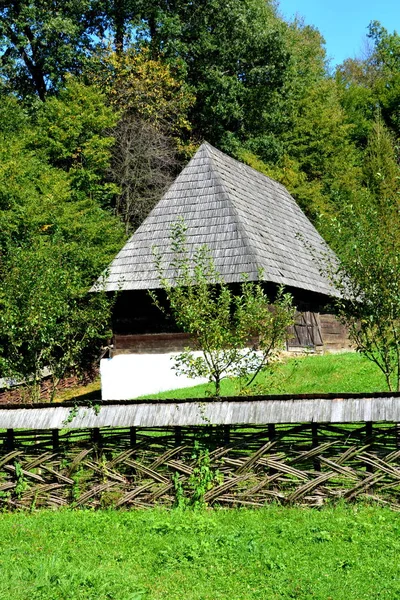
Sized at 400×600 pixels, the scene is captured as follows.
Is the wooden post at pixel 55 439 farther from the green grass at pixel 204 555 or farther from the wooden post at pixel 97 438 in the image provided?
the green grass at pixel 204 555

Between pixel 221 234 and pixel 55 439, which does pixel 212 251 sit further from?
pixel 55 439

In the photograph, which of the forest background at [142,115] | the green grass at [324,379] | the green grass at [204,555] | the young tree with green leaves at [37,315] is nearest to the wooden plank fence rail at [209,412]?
the green grass at [204,555]

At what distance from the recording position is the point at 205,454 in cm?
629

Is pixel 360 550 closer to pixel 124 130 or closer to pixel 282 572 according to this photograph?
pixel 282 572

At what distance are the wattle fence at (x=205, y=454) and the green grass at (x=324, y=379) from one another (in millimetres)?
4646

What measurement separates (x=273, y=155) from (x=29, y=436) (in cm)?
2499

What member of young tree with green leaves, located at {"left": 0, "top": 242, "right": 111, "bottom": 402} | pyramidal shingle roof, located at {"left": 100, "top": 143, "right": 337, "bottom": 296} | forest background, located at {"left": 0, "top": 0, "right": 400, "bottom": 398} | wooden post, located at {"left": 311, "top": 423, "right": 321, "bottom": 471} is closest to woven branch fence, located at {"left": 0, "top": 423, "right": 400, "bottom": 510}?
wooden post, located at {"left": 311, "top": 423, "right": 321, "bottom": 471}

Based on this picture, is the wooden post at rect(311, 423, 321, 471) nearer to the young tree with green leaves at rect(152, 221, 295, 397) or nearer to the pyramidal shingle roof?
the young tree with green leaves at rect(152, 221, 295, 397)

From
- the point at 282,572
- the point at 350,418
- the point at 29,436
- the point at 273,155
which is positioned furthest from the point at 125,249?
the point at 273,155

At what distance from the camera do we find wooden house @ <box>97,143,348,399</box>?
1551cm

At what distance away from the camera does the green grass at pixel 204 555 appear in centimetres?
444

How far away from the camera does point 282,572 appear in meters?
4.67

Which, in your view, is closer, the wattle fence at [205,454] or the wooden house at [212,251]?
the wattle fence at [205,454]

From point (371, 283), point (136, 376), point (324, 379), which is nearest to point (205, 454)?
point (371, 283)
